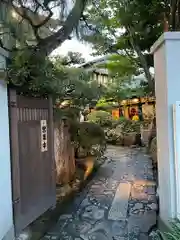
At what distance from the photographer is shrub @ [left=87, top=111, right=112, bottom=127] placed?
1413 centimetres

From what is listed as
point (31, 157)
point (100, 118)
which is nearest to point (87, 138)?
point (31, 157)

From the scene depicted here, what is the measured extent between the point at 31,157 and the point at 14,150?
2.05 ft

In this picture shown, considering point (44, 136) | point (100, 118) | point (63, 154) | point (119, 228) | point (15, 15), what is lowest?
point (119, 228)

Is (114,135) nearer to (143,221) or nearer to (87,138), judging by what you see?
(87,138)

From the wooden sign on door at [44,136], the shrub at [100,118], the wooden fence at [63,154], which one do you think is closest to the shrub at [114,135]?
the shrub at [100,118]

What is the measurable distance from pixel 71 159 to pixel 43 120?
283 centimetres

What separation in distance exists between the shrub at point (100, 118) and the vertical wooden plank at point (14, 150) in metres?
9.53

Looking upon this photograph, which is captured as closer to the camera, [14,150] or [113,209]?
[14,150]

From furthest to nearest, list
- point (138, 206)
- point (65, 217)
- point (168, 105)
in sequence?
1. point (138, 206)
2. point (65, 217)
3. point (168, 105)

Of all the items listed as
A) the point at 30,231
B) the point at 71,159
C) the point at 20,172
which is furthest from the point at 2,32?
the point at 71,159

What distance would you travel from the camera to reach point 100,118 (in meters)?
14.5

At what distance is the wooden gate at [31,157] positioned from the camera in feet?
14.0

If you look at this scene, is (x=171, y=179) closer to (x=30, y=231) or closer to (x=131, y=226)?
(x=131, y=226)

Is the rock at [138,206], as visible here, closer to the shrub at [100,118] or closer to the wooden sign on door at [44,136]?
the wooden sign on door at [44,136]
